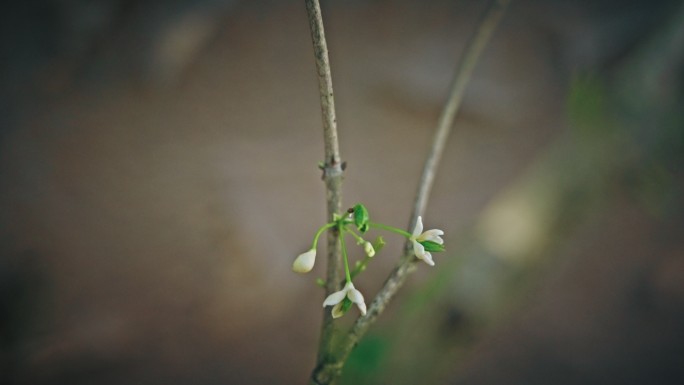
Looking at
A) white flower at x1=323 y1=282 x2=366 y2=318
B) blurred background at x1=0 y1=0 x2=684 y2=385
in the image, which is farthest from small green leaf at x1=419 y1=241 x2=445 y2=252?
blurred background at x1=0 y1=0 x2=684 y2=385

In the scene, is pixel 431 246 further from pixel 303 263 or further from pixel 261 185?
pixel 261 185

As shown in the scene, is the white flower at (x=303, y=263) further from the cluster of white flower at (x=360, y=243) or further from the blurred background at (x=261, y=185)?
the blurred background at (x=261, y=185)

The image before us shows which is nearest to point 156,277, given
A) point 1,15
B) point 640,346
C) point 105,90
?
point 105,90

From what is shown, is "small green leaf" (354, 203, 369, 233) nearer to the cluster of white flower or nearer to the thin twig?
the cluster of white flower

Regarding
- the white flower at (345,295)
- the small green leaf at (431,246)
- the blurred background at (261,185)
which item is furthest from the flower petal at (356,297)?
the blurred background at (261,185)

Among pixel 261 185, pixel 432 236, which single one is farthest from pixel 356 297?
pixel 261 185

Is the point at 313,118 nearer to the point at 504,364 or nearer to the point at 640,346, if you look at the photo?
the point at 504,364
